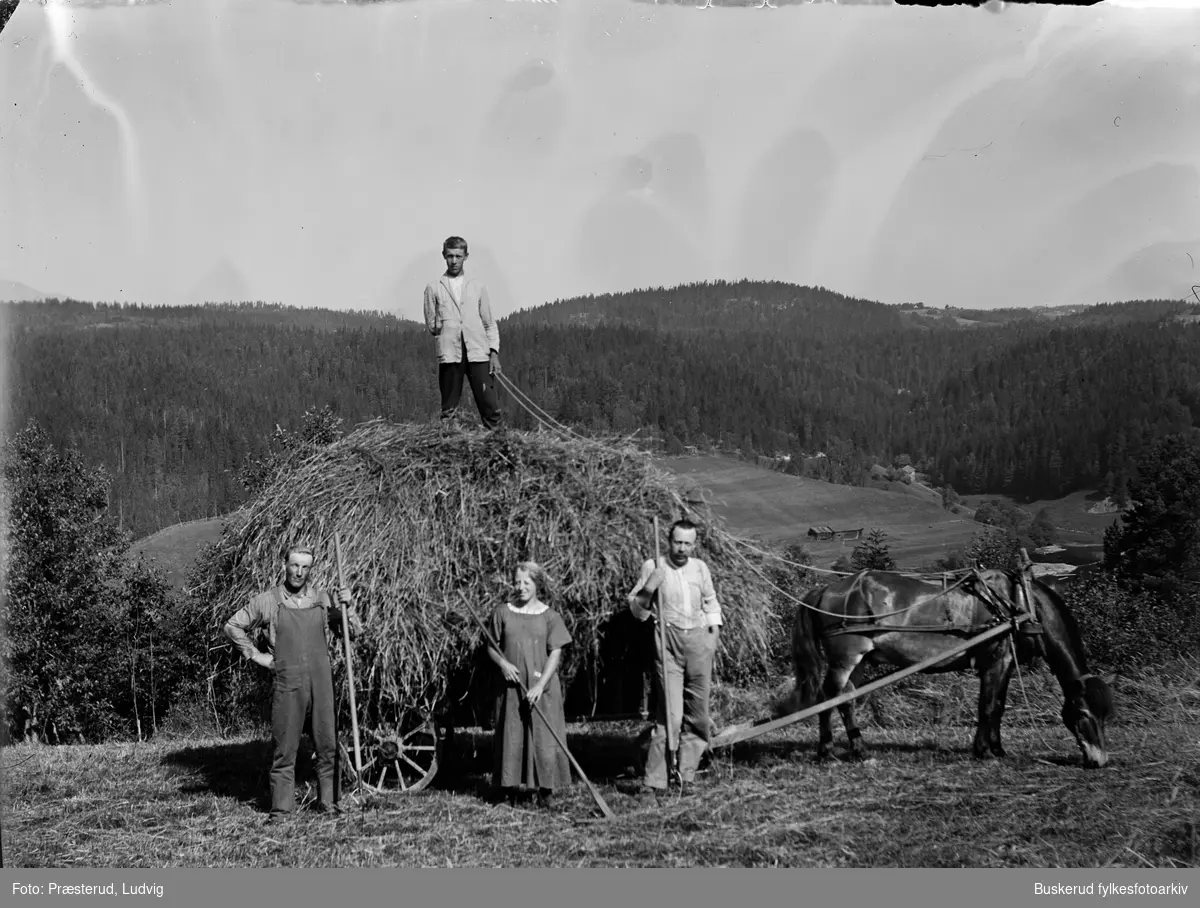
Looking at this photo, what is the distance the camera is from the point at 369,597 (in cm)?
840

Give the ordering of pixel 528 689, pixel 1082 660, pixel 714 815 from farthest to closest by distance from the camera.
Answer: pixel 1082 660 < pixel 528 689 < pixel 714 815

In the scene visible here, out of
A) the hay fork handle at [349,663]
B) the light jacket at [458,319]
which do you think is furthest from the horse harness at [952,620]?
the hay fork handle at [349,663]

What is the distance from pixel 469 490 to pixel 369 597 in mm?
1153

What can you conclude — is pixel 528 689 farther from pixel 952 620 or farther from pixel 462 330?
pixel 952 620

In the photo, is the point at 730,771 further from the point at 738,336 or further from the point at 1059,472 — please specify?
the point at 738,336

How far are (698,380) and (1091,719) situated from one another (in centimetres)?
6666

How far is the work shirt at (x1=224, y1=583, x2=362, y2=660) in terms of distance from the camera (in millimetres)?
7801

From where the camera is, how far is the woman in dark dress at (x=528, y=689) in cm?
809

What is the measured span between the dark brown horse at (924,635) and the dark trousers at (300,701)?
13.3ft

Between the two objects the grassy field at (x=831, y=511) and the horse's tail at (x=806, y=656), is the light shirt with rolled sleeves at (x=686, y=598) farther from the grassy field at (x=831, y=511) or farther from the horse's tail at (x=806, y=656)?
the grassy field at (x=831, y=511)

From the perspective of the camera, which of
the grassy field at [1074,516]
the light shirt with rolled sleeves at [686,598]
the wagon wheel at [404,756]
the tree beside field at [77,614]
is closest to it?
the light shirt with rolled sleeves at [686,598]

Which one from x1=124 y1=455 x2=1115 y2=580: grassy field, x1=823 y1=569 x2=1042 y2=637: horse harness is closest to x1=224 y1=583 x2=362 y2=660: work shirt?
x1=823 y1=569 x2=1042 y2=637: horse harness

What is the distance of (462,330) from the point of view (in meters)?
10.2

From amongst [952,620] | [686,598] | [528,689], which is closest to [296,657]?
[528,689]
